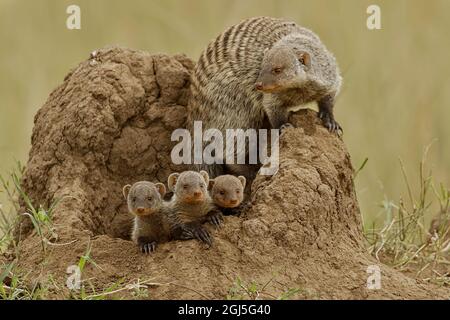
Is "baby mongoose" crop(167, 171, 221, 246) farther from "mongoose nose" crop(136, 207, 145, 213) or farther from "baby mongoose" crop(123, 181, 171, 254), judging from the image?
"mongoose nose" crop(136, 207, 145, 213)

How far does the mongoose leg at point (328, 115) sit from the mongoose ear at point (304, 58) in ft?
0.98

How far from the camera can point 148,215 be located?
18.5ft

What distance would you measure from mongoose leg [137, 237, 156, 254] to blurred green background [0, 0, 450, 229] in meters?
2.57

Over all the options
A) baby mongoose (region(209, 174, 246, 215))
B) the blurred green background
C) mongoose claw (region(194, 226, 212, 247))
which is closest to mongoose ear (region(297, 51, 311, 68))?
baby mongoose (region(209, 174, 246, 215))

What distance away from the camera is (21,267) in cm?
541

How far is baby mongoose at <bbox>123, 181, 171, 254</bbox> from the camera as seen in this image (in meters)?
5.46

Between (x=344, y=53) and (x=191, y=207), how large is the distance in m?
4.01

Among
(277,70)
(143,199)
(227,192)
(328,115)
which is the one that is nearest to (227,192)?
(227,192)

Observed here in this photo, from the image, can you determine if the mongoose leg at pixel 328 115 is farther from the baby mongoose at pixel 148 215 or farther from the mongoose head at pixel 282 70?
the baby mongoose at pixel 148 215

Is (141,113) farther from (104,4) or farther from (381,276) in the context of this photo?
(104,4)

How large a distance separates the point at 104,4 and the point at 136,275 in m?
5.54

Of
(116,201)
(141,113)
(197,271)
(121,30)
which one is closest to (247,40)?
(141,113)

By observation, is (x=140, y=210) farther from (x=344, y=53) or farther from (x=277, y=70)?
(x=344, y=53)

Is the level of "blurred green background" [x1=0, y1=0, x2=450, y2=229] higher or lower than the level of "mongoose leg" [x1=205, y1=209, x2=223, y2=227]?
higher
